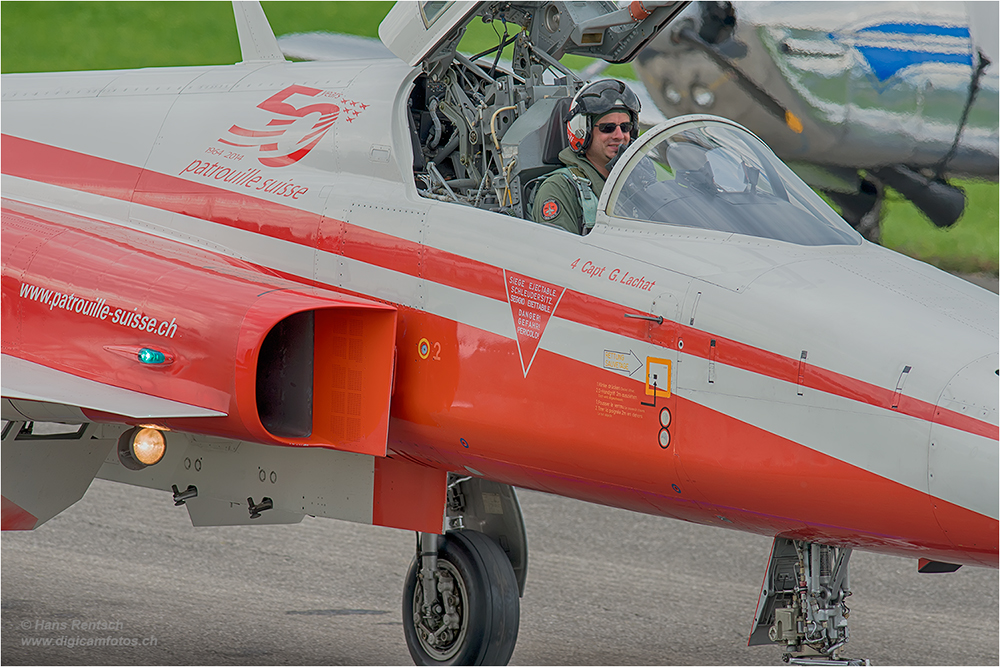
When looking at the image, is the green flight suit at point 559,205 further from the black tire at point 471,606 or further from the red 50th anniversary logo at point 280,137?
the black tire at point 471,606

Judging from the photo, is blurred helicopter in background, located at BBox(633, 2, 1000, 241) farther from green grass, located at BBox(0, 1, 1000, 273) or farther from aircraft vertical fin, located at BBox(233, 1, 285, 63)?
aircraft vertical fin, located at BBox(233, 1, 285, 63)

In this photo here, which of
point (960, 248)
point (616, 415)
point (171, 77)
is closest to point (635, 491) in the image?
point (616, 415)

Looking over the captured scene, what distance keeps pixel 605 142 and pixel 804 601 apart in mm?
2264

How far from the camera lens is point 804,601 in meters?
4.73

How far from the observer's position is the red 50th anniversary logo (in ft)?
19.8

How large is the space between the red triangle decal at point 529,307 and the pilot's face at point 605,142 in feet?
2.88

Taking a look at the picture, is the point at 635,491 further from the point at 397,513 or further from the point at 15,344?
the point at 15,344

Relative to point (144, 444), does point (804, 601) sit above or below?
below

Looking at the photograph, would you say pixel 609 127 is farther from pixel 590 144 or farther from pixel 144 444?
pixel 144 444

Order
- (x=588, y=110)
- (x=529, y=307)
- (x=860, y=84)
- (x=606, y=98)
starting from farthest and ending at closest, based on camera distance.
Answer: (x=860, y=84)
(x=606, y=98)
(x=588, y=110)
(x=529, y=307)

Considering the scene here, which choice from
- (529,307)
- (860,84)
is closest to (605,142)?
(529,307)

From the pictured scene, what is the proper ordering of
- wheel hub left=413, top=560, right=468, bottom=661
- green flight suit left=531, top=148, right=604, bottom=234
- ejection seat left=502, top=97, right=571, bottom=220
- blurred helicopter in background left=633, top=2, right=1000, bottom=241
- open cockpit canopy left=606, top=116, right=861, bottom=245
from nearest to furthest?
open cockpit canopy left=606, top=116, right=861, bottom=245, green flight suit left=531, top=148, right=604, bottom=234, ejection seat left=502, top=97, right=571, bottom=220, wheel hub left=413, top=560, right=468, bottom=661, blurred helicopter in background left=633, top=2, right=1000, bottom=241

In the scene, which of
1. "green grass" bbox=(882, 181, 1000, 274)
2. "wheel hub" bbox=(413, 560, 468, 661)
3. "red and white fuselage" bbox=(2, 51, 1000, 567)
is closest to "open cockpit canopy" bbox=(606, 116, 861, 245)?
"red and white fuselage" bbox=(2, 51, 1000, 567)

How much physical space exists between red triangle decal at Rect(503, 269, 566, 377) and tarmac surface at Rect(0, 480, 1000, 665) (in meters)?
2.72
